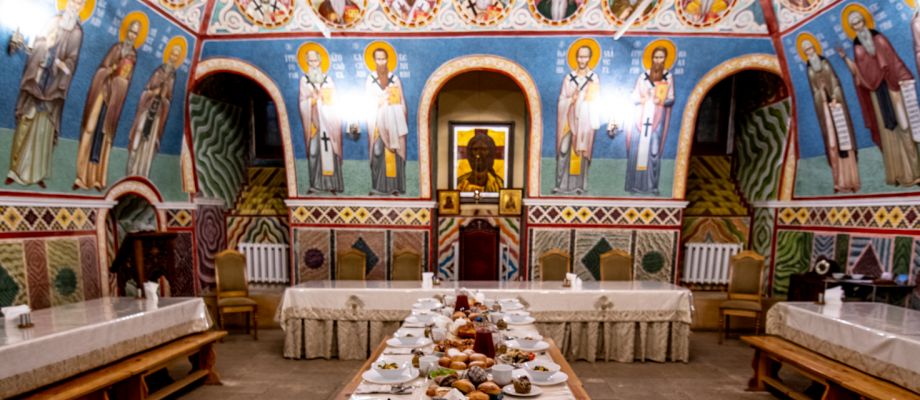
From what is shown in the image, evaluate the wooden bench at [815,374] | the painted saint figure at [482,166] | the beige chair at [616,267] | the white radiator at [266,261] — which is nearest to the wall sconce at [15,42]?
the white radiator at [266,261]

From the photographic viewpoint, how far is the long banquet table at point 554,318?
5.41 metres

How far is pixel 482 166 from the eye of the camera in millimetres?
8086

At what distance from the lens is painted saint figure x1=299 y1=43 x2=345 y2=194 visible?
269 inches

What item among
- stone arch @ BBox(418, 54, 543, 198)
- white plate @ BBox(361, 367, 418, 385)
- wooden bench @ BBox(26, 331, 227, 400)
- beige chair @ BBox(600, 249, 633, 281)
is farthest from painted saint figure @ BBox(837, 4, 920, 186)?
wooden bench @ BBox(26, 331, 227, 400)

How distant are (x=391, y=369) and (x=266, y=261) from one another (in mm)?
6819

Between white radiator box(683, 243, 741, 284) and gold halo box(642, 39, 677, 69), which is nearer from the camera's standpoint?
gold halo box(642, 39, 677, 69)

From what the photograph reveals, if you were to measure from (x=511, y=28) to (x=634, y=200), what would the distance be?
11.3 feet

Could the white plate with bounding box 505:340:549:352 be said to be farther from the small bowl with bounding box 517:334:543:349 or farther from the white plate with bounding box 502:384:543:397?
the white plate with bounding box 502:384:543:397

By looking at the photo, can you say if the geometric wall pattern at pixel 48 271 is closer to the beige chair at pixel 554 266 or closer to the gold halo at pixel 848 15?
the beige chair at pixel 554 266

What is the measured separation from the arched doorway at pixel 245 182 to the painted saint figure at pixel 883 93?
834 centimetres

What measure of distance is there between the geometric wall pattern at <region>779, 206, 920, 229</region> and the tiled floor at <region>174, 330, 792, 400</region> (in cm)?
224

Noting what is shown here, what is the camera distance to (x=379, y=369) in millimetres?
2559

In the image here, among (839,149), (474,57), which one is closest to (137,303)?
(474,57)

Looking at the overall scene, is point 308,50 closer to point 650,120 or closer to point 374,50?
point 374,50
